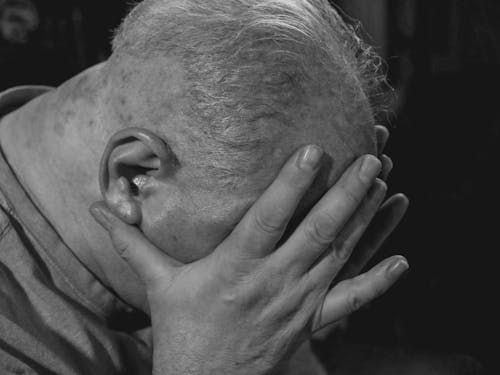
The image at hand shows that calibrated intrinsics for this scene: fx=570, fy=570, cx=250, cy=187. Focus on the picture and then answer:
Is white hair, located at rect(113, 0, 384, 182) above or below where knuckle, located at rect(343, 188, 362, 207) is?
above

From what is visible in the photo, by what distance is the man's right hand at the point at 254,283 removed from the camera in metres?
1.00

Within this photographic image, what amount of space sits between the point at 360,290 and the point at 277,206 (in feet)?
0.85

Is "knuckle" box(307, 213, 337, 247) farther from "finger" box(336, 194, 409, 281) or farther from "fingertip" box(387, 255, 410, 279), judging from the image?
"finger" box(336, 194, 409, 281)

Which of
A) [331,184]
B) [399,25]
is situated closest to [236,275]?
[331,184]

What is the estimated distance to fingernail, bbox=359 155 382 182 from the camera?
985 millimetres

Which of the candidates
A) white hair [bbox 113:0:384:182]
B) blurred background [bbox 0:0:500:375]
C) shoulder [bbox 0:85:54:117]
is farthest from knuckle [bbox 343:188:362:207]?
blurred background [bbox 0:0:500:375]

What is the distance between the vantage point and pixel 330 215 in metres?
1.00

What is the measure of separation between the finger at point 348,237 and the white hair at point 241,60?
0.60ft

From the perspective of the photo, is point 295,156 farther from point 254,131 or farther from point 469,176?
point 469,176

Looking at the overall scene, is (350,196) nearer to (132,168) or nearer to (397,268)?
(397,268)

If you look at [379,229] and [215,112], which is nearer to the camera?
[215,112]

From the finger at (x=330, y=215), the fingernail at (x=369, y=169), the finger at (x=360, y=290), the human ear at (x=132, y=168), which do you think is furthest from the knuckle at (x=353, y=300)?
the human ear at (x=132, y=168)

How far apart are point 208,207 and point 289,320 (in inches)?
11.4

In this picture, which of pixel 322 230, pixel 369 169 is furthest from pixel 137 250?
pixel 369 169
